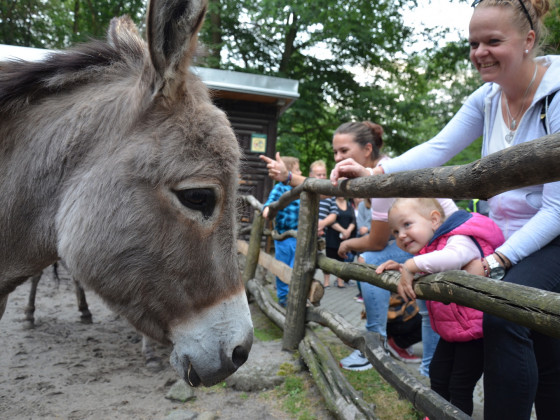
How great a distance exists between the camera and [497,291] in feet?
5.07

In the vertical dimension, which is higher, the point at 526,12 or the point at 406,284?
the point at 526,12

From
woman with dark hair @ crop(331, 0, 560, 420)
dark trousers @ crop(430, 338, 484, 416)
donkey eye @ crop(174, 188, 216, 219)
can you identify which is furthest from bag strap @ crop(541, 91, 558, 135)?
donkey eye @ crop(174, 188, 216, 219)

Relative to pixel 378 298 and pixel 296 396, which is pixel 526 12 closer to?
pixel 378 298

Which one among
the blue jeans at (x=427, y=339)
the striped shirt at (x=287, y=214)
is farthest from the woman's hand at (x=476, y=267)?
the striped shirt at (x=287, y=214)

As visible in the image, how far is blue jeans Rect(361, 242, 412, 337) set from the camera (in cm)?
349

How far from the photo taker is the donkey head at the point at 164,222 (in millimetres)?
1578

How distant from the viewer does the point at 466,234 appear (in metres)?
2.02

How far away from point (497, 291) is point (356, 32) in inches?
529

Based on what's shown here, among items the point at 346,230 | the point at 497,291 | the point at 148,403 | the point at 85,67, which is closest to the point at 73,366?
the point at 148,403

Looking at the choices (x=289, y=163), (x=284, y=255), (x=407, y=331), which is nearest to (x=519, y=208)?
(x=407, y=331)

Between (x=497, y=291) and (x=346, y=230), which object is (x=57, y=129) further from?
(x=346, y=230)

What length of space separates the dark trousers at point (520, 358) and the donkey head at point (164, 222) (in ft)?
3.42

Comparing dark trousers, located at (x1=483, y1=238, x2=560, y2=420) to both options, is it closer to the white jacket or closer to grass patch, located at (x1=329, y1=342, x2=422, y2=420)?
the white jacket

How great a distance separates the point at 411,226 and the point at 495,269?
2.16 feet
